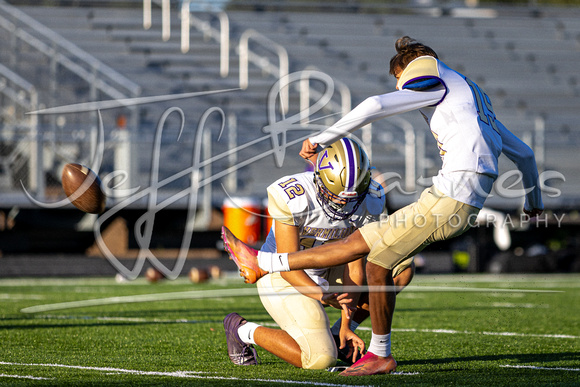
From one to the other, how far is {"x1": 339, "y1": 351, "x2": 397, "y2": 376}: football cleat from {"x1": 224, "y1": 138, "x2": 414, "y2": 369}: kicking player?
20 centimetres

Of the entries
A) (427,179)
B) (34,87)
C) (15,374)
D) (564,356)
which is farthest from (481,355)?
(34,87)

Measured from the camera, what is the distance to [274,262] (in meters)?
3.64

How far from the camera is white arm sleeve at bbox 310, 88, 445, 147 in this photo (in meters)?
3.40

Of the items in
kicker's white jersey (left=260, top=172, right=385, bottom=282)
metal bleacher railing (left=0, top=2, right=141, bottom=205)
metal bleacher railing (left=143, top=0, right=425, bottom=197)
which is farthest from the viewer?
metal bleacher railing (left=143, top=0, right=425, bottom=197)

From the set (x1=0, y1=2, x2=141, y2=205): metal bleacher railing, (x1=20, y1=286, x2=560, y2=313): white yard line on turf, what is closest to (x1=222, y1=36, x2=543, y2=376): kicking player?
(x1=20, y1=286, x2=560, y2=313): white yard line on turf

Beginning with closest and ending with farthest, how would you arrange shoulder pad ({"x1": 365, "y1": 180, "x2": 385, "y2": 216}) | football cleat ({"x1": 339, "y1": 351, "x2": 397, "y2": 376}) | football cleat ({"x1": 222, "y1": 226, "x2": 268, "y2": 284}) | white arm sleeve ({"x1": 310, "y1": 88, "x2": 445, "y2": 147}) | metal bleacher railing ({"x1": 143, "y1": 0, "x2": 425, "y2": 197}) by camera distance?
white arm sleeve ({"x1": 310, "y1": 88, "x2": 445, "y2": 147}) < football cleat ({"x1": 339, "y1": 351, "x2": 397, "y2": 376}) < football cleat ({"x1": 222, "y1": 226, "x2": 268, "y2": 284}) < shoulder pad ({"x1": 365, "y1": 180, "x2": 385, "y2": 216}) < metal bleacher railing ({"x1": 143, "y1": 0, "x2": 425, "y2": 197})

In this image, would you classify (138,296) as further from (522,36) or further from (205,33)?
(522,36)

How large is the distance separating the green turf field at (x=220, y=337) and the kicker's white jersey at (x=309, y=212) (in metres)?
0.61

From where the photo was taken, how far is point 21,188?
11789 mm

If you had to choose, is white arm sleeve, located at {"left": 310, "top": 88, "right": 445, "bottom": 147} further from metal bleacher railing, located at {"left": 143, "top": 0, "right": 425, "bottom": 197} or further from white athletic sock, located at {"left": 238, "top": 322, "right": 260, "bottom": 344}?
metal bleacher railing, located at {"left": 143, "top": 0, "right": 425, "bottom": 197}

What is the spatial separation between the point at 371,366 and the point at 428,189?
0.76 metres

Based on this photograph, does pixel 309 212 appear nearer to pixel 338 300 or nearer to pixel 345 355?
pixel 338 300

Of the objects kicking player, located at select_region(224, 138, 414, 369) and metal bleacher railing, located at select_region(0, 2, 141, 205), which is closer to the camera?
kicking player, located at select_region(224, 138, 414, 369)

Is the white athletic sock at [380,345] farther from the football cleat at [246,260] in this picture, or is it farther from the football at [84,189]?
the football at [84,189]
